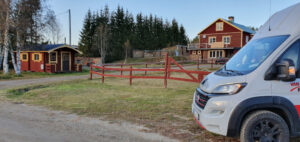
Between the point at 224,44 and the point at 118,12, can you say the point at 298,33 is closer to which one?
the point at 224,44

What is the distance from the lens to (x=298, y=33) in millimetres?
3756

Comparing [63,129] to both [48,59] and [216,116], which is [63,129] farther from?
[48,59]

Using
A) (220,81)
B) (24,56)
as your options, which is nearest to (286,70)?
(220,81)

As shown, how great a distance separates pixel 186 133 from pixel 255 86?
181cm

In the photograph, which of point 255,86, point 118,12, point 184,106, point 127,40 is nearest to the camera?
point 255,86

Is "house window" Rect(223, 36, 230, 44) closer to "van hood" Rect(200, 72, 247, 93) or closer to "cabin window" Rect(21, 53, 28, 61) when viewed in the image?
"cabin window" Rect(21, 53, 28, 61)

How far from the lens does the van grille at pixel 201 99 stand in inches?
155

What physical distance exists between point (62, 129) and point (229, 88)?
3.69 meters

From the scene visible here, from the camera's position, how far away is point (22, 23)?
1842 cm

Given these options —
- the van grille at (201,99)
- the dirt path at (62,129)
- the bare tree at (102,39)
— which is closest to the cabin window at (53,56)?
the dirt path at (62,129)

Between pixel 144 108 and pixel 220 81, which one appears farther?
pixel 144 108

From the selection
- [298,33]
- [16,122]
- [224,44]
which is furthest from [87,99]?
[224,44]

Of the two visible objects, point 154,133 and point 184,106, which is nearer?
point 154,133

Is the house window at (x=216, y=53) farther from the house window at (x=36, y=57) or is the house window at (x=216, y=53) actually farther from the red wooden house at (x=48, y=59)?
the house window at (x=36, y=57)
